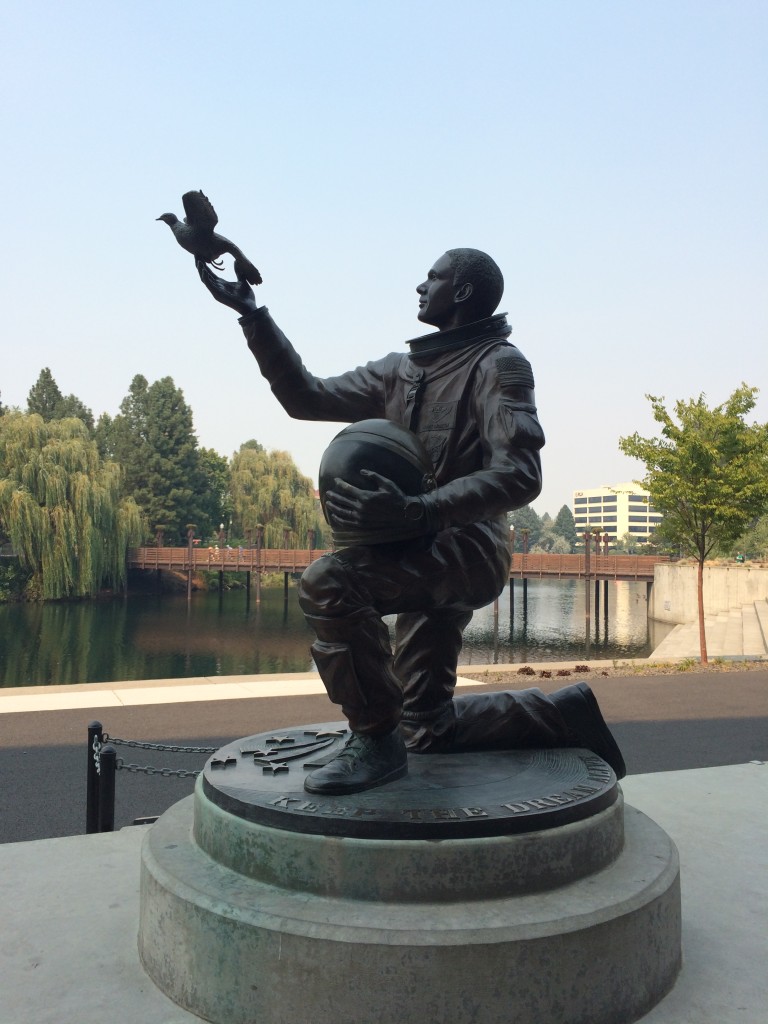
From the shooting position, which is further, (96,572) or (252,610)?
(252,610)

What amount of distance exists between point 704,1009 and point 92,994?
228cm

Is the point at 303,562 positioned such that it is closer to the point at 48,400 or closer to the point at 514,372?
the point at 48,400

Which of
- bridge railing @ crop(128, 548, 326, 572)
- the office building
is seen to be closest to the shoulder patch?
bridge railing @ crop(128, 548, 326, 572)

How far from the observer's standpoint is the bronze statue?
354 cm

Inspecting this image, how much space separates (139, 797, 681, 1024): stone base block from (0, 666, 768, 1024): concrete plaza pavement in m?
0.10

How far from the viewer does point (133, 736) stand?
928cm

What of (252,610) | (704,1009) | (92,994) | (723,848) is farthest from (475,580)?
(252,610)

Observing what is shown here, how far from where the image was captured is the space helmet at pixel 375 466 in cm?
353

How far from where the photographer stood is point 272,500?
2211 inches

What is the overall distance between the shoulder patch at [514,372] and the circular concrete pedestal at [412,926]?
177 centimetres

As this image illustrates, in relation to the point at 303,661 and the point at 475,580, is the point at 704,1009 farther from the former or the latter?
the point at 303,661

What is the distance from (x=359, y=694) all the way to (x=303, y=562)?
4240 centimetres

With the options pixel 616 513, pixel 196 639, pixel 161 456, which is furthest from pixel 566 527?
pixel 196 639

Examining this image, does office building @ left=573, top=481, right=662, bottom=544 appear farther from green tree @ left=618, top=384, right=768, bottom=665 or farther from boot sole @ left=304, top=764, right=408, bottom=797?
boot sole @ left=304, top=764, right=408, bottom=797
